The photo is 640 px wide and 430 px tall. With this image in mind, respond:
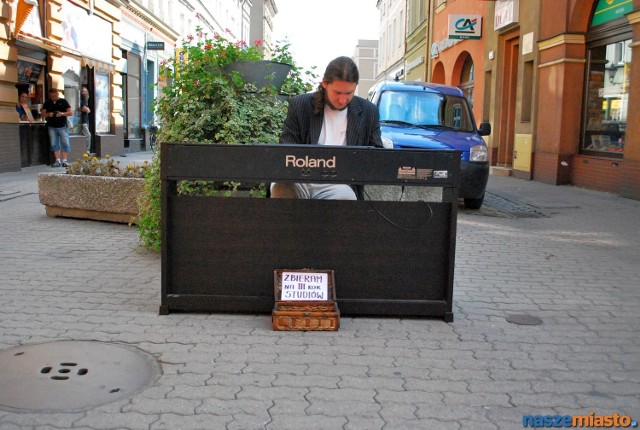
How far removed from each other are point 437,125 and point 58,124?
9.04 meters

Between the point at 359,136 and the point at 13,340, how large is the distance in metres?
2.65

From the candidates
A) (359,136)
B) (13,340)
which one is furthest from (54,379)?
(359,136)

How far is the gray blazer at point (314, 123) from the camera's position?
496 centimetres

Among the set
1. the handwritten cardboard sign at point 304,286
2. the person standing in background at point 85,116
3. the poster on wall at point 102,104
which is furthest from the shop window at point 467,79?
the handwritten cardboard sign at point 304,286

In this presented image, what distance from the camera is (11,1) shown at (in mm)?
13922

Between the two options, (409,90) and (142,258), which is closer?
(142,258)

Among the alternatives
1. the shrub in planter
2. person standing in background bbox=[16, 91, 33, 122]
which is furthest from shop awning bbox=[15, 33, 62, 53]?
the shrub in planter

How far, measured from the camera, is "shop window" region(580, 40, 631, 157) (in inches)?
538

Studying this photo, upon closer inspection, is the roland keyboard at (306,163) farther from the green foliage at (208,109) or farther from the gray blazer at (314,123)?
the green foliage at (208,109)

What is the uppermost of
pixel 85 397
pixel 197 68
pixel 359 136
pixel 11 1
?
pixel 11 1

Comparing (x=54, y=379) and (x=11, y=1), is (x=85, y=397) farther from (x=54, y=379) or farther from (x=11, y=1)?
(x=11, y=1)

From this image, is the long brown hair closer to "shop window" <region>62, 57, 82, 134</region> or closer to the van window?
the van window

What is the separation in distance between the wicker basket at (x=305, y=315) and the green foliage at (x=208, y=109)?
164 cm

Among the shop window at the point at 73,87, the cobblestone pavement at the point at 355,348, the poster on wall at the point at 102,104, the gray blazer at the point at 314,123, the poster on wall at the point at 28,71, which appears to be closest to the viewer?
the cobblestone pavement at the point at 355,348
